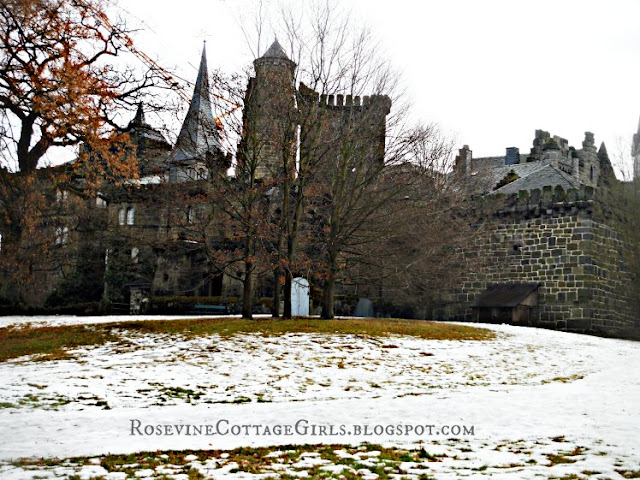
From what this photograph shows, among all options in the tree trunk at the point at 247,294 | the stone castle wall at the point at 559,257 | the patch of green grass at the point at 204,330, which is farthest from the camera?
the stone castle wall at the point at 559,257

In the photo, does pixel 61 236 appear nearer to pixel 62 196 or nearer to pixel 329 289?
pixel 62 196

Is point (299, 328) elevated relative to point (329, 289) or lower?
lower

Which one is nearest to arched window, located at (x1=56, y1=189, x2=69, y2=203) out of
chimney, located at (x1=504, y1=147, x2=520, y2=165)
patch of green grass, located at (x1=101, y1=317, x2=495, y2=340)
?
patch of green grass, located at (x1=101, y1=317, x2=495, y2=340)

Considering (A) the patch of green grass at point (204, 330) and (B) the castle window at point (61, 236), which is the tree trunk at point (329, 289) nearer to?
(A) the patch of green grass at point (204, 330)

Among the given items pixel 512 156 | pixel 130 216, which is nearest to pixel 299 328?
pixel 130 216

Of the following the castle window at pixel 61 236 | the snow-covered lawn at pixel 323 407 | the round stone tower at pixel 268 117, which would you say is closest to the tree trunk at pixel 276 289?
the round stone tower at pixel 268 117

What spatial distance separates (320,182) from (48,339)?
11.1 meters

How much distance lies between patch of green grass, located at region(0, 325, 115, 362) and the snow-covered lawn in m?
0.74

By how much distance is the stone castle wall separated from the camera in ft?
103

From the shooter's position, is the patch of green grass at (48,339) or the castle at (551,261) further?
the castle at (551,261)

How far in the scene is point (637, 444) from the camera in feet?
30.3

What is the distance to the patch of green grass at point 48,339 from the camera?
18.1m

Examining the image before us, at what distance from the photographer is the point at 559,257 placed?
3197 centimetres

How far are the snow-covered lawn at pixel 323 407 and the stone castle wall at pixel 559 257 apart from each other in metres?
11.3
